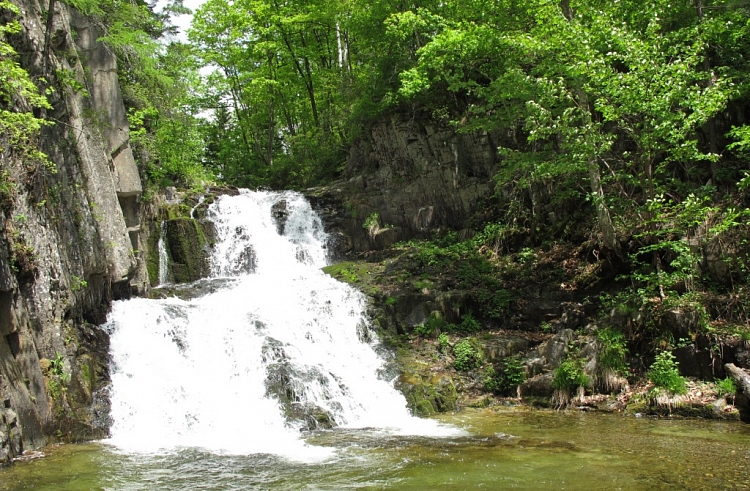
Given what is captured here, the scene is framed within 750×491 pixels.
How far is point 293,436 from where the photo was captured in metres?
8.91

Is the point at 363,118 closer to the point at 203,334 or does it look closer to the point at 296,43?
the point at 296,43

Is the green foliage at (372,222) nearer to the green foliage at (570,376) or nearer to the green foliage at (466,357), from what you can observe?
the green foliage at (466,357)

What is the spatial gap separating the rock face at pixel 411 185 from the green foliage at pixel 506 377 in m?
7.51

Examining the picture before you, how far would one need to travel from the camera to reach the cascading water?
9.28 meters

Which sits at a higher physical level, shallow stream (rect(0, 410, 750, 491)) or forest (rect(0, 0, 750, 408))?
forest (rect(0, 0, 750, 408))

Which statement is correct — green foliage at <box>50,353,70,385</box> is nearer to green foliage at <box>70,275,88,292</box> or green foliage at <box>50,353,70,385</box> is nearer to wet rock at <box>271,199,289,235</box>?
green foliage at <box>70,275,88,292</box>

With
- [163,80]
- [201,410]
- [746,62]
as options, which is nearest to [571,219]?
[746,62]

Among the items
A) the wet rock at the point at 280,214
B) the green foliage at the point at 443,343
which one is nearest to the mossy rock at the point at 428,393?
the green foliage at the point at 443,343

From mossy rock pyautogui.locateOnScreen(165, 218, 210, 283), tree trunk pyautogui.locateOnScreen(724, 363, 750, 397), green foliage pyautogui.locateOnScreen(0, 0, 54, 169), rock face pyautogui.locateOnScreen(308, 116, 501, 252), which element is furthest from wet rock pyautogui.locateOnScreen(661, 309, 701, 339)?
mossy rock pyautogui.locateOnScreen(165, 218, 210, 283)

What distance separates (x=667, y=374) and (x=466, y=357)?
401 centimetres

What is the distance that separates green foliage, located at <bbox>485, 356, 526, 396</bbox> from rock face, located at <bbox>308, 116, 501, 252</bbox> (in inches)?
296

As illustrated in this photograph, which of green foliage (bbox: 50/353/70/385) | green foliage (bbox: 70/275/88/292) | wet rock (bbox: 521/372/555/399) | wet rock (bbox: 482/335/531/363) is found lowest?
wet rock (bbox: 521/372/555/399)

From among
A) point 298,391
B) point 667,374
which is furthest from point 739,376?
point 298,391

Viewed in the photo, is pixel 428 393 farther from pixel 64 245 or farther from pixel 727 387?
pixel 64 245
